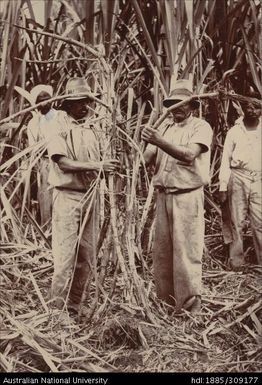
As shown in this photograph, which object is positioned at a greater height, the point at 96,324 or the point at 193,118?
the point at 193,118

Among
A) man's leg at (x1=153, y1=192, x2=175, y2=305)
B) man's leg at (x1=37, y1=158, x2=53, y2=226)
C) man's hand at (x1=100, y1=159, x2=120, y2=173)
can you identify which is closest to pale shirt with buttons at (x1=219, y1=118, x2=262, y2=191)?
man's leg at (x1=153, y1=192, x2=175, y2=305)

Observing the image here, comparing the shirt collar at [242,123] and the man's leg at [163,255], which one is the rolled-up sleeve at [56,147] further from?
the shirt collar at [242,123]

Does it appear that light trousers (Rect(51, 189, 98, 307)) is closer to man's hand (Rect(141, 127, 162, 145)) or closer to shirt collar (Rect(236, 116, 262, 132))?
man's hand (Rect(141, 127, 162, 145))

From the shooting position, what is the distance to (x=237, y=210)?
1898mm

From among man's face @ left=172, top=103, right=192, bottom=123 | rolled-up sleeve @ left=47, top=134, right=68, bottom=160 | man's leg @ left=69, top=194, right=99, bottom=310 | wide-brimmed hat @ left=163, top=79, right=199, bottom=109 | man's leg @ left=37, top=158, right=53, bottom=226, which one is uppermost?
wide-brimmed hat @ left=163, top=79, right=199, bottom=109

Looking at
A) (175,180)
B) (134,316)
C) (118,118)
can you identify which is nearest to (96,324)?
(134,316)

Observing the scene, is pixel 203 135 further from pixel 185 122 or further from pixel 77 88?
pixel 77 88

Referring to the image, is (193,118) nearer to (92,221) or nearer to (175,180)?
(175,180)

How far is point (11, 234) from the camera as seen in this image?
200 cm

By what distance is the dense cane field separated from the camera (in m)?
1.83

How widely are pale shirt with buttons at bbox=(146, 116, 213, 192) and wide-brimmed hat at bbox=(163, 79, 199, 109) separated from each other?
0.05 m

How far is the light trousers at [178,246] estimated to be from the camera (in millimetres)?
1894

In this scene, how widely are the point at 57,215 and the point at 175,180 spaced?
39 cm

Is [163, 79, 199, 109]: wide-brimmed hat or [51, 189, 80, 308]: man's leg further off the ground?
[163, 79, 199, 109]: wide-brimmed hat
